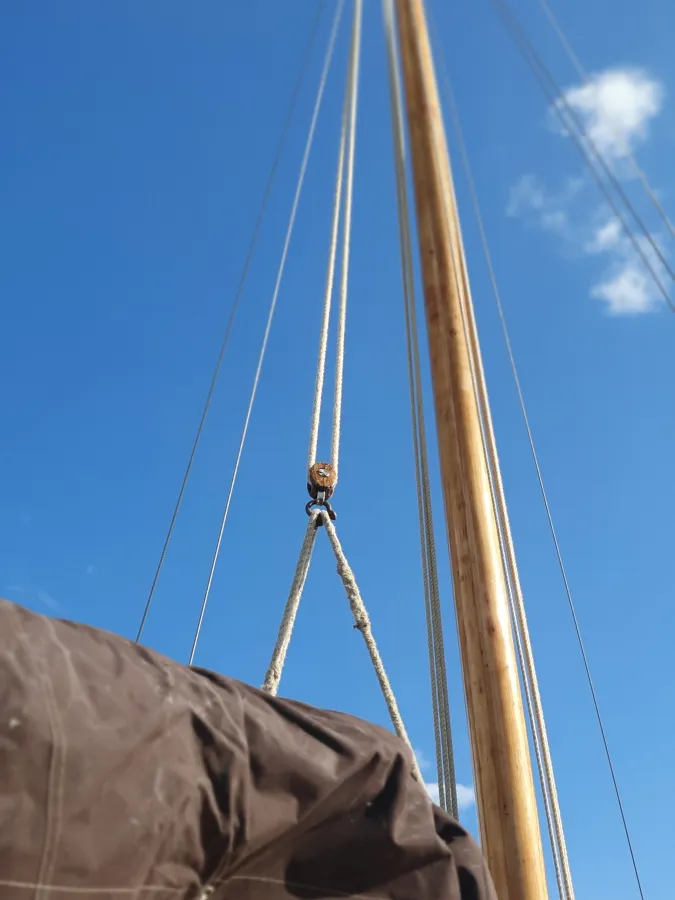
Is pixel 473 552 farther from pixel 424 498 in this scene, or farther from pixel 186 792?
pixel 186 792

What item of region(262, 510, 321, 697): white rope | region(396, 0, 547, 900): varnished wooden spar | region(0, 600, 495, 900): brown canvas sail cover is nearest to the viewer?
region(0, 600, 495, 900): brown canvas sail cover

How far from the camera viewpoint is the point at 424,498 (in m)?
4.99

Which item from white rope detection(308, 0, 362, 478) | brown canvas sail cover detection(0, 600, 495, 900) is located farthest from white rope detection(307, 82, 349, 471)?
brown canvas sail cover detection(0, 600, 495, 900)

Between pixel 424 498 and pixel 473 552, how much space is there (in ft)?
3.22

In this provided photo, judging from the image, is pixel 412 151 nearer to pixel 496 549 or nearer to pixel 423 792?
pixel 496 549

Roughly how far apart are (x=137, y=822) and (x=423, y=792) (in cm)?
76

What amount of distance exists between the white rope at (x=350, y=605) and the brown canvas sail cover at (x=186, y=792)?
5.25ft

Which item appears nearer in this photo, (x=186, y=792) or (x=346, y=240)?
(x=186, y=792)

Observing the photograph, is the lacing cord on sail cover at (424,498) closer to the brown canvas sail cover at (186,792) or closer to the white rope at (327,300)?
the white rope at (327,300)

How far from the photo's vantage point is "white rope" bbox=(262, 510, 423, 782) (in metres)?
3.60

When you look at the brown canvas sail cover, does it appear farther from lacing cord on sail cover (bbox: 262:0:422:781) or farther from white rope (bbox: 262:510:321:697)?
white rope (bbox: 262:510:321:697)

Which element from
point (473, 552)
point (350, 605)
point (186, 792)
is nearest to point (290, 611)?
point (350, 605)

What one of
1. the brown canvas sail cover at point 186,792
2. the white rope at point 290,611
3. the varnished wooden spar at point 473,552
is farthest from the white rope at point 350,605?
the brown canvas sail cover at point 186,792

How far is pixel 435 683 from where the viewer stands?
14.2 feet
